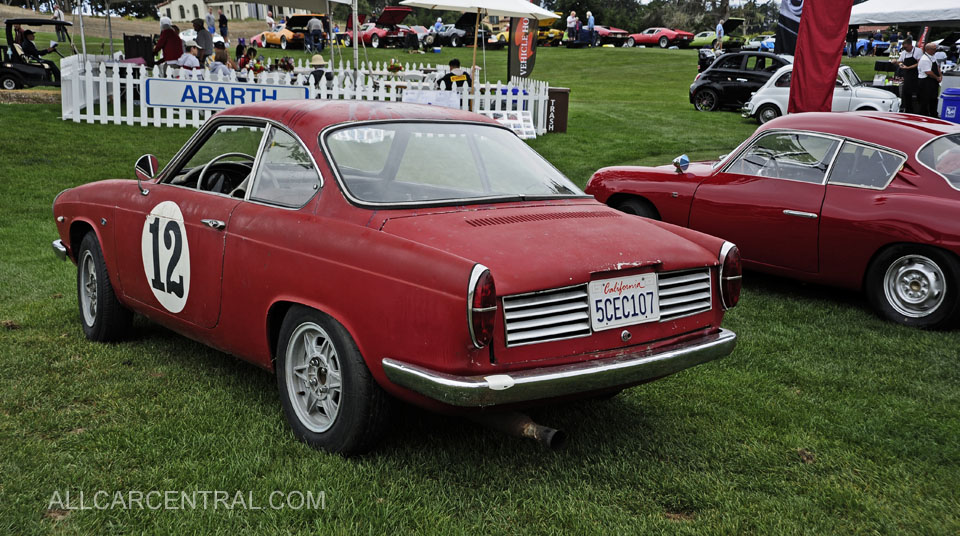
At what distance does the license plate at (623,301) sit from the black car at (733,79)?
63.8ft

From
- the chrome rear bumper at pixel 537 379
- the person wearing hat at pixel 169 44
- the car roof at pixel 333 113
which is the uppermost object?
the person wearing hat at pixel 169 44

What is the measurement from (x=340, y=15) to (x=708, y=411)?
66.8m

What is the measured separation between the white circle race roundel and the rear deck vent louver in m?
1.64

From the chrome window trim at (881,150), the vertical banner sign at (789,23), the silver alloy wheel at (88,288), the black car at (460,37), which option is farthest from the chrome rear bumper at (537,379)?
the black car at (460,37)

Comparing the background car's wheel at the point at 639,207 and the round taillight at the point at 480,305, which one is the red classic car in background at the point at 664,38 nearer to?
the background car's wheel at the point at 639,207

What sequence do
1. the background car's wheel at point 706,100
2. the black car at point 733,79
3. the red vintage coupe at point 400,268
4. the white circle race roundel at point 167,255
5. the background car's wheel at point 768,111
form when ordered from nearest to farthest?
the red vintage coupe at point 400,268 → the white circle race roundel at point 167,255 → the background car's wheel at point 768,111 → the black car at point 733,79 → the background car's wheel at point 706,100

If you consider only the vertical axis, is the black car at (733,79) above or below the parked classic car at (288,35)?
below

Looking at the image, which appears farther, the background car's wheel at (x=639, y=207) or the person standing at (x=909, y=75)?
the person standing at (x=909, y=75)

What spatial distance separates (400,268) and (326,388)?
29.3 inches

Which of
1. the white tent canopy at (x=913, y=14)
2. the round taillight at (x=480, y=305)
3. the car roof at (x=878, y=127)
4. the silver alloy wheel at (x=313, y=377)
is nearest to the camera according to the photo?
the round taillight at (x=480, y=305)

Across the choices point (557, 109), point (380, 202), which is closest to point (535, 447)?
point (380, 202)

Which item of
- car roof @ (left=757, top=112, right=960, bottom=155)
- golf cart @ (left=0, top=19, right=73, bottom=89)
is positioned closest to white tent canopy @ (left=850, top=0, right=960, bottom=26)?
car roof @ (left=757, top=112, right=960, bottom=155)

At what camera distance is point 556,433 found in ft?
10.6

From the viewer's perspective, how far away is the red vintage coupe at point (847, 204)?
5781 millimetres
